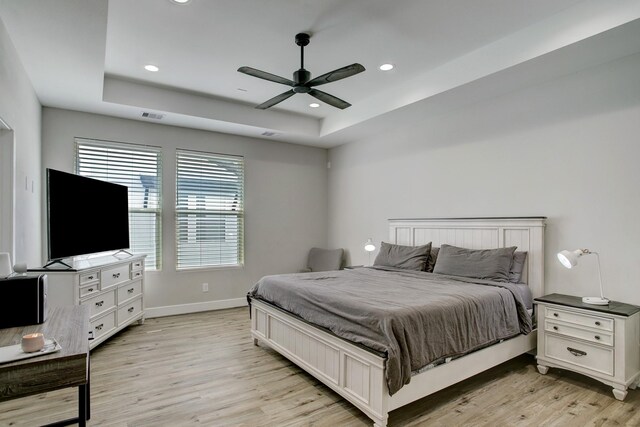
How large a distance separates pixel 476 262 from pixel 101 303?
12.5ft

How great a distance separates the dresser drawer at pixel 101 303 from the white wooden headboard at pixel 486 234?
3.49m

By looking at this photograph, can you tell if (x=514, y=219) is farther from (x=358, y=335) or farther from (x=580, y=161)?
(x=358, y=335)

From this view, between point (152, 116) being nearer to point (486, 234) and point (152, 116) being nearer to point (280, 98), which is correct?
point (280, 98)

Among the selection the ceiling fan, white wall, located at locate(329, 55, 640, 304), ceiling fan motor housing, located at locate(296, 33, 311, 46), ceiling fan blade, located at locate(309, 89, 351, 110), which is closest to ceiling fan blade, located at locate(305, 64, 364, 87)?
the ceiling fan

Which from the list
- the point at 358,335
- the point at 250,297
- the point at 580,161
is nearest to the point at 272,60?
the point at 250,297

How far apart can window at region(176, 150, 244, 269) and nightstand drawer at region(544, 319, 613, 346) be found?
409 centimetres

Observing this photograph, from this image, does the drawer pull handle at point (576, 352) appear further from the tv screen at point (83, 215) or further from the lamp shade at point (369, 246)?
the tv screen at point (83, 215)

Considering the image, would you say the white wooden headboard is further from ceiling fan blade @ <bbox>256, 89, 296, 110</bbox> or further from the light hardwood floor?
ceiling fan blade @ <bbox>256, 89, 296, 110</bbox>

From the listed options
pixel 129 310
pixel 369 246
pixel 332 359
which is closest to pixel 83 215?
pixel 129 310

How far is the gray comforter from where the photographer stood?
2236mm

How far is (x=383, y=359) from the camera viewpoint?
2162mm

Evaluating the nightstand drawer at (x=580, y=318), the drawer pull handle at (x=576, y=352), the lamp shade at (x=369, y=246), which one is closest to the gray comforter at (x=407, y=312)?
the nightstand drawer at (x=580, y=318)

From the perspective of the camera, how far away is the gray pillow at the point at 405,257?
13.6 ft

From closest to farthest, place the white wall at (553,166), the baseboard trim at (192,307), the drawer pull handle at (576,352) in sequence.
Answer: the drawer pull handle at (576,352)
the white wall at (553,166)
the baseboard trim at (192,307)
